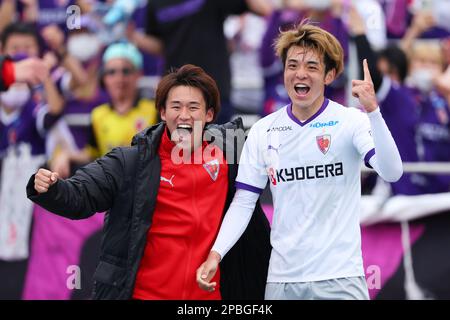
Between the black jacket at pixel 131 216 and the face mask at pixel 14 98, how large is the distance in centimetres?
410

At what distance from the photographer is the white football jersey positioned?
5152 mm

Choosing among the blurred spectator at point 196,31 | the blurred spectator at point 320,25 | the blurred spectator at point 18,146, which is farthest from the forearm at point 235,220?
the blurred spectator at point 18,146

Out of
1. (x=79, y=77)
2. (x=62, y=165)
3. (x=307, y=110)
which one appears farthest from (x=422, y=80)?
(x=307, y=110)

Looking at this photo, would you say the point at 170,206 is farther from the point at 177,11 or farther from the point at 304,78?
the point at 177,11

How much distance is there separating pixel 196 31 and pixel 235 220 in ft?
12.2

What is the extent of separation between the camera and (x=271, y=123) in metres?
5.43

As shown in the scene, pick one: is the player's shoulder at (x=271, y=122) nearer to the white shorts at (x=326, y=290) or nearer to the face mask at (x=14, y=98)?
the white shorts at (x=326, y=290)

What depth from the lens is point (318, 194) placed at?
5.19 metres

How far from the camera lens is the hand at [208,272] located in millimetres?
5111

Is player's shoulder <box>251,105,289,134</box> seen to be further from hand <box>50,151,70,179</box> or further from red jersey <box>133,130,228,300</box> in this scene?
hand <box>50,151,70,179</box>

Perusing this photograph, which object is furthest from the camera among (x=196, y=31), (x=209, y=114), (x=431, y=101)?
(x=431, y=101)
